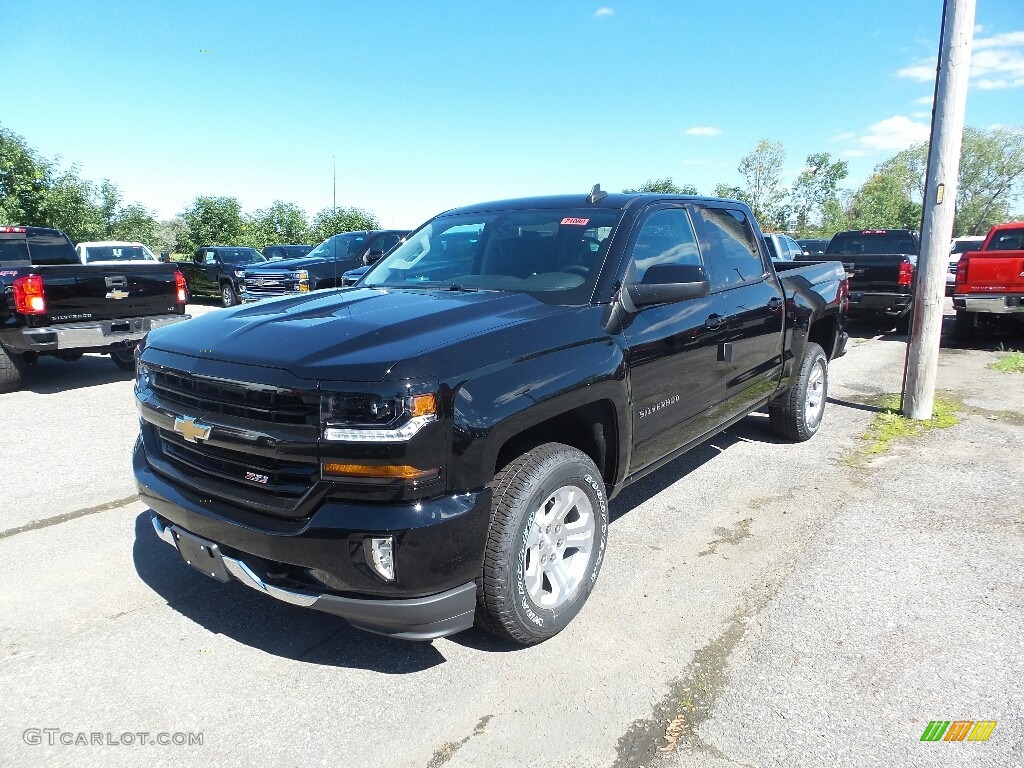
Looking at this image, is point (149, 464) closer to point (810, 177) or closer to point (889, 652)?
point (889, 652)

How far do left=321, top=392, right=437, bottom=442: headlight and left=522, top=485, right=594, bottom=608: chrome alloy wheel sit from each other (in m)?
0.74

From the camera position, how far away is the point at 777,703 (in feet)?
8.41

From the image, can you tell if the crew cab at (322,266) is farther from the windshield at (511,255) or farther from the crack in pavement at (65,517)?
the windshield at (511,255)

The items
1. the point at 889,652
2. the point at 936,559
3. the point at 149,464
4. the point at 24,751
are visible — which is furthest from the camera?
the point at 936,559

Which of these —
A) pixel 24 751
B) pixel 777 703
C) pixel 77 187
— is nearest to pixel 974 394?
pixel 777 703

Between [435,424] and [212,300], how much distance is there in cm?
2015

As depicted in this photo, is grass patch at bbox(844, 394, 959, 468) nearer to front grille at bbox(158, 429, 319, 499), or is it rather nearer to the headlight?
the headlight

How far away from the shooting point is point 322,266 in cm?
1389

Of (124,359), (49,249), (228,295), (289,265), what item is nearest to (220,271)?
(228,295)

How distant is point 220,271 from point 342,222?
55.2 ft

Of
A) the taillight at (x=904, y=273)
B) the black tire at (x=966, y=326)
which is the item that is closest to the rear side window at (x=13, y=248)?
the taillight at (x=904, y=273)

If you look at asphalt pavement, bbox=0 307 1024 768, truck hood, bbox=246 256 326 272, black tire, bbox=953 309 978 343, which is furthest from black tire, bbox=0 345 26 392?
black tire, bbox=953 309 978 343

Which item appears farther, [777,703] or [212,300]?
[212,300]

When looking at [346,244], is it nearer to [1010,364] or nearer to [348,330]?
[1010,364]
